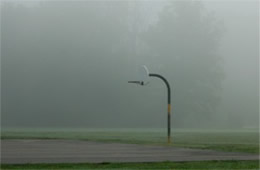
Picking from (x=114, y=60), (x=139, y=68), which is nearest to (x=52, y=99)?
(x=114, y=60)

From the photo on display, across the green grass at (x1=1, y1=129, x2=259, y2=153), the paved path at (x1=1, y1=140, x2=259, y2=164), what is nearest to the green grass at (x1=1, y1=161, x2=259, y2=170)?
the paved path at (x1=1, y1=140, x2=259, y2=164)

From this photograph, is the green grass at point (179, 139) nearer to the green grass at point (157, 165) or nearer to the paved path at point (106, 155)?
the paved path at point (106, 155)

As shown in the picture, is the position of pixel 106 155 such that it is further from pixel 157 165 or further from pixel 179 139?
pixel 179 139

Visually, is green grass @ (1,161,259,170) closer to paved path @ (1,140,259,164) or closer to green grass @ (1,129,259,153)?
paved path @ (1,140,259,164)

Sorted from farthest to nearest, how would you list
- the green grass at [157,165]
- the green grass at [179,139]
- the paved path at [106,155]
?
the green grass at [179,139], the paved path at [106,155], the green grass at [157,165]

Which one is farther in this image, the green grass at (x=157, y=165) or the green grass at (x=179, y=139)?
the green grass at (x=179, y=139)

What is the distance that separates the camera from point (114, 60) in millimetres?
34062

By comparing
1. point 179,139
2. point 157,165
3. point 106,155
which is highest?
point 179,139

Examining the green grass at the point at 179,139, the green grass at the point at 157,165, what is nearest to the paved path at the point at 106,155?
the green grass at the point at 157,165

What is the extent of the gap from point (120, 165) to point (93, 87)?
80.2 ft

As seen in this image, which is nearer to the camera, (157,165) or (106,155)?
(157,165)

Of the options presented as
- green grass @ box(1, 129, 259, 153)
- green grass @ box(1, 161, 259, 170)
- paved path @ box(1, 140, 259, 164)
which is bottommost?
green grass @ box(1, 161, 259, 170)

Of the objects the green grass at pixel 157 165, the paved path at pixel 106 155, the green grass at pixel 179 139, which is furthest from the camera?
the green grass at pixel 179 139

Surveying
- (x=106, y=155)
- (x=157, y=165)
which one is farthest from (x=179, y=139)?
(x=157, y=165)
